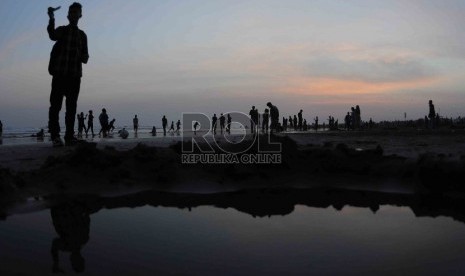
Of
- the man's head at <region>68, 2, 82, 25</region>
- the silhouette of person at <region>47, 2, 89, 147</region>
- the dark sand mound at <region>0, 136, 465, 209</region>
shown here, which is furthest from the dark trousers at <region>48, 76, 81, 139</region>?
the dark sand mound at <region>0, 136, 465, 209</region>

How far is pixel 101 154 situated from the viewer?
3752 mm

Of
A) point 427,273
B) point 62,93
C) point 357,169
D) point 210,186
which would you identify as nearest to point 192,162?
point 210,186

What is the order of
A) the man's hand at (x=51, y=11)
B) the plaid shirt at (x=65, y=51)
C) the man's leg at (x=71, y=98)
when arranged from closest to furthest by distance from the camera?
the man's hand at (x=51, y=11) < the plaid shirt at (x=65, y=51) < the man's leg at (x=71, y=98)

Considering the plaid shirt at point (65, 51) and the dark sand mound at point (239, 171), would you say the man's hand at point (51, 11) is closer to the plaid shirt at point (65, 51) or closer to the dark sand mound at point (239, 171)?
the plaid shirt at point (65, 51)

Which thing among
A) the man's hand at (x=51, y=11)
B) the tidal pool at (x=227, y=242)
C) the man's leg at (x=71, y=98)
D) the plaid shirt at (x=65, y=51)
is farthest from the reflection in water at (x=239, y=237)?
the man's hand at (x=51, y=11)

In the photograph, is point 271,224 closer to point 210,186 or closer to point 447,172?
point 210,186

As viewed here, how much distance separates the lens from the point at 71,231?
2.24 metres

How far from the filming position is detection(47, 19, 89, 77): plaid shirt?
6.24m

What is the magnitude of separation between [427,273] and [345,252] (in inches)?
14.1

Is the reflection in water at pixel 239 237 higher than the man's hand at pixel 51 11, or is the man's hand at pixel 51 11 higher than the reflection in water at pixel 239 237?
the man's hand at pixel 51 11

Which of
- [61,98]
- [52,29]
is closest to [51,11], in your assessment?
[52,29]

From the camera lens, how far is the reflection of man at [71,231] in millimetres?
1765

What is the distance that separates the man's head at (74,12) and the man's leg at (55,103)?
3.11 ft

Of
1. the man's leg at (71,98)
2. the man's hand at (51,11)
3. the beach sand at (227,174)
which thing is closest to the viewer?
the beach sand at (227,174)
